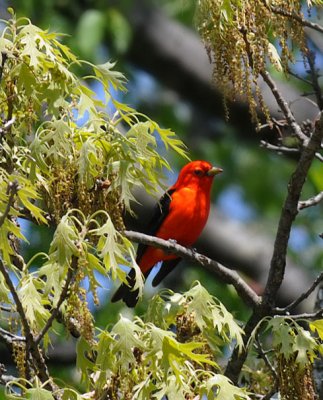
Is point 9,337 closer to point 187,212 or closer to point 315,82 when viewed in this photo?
point 315,82

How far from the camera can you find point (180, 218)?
622 centimetres

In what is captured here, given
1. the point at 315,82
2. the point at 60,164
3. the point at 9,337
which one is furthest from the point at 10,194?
the point at 315,82

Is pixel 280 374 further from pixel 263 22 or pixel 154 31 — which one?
pixel 154 31

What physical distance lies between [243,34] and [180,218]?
2618mm

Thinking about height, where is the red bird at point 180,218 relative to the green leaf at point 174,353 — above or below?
below

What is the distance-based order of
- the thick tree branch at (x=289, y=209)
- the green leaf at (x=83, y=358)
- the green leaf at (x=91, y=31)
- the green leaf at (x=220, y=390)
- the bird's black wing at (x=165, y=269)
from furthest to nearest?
the green leaf at (x=91, y=31) < the bird's black wing at (x=165, y=269) < the thick tree branch at (x=289, y=209) < the green leaf at (x=83, y=358) < the green leaf at (x=220, y=390)

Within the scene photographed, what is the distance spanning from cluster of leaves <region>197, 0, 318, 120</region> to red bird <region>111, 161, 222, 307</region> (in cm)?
243

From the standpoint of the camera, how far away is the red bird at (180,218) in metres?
6.21

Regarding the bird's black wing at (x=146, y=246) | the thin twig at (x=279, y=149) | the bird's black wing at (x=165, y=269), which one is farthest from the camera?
the bird's black wing at (x=165, y=269)

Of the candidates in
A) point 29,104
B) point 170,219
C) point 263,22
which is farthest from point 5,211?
point 170,219

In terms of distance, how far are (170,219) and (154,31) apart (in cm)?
251

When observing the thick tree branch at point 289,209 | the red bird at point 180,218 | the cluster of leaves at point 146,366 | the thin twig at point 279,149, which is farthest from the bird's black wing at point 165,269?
the cluster of leaves at point 146,366

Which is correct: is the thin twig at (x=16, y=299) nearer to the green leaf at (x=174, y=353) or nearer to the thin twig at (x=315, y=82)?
the green leaf at (x=174, y=353)

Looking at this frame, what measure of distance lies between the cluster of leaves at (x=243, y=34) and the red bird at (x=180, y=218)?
2426 mm
